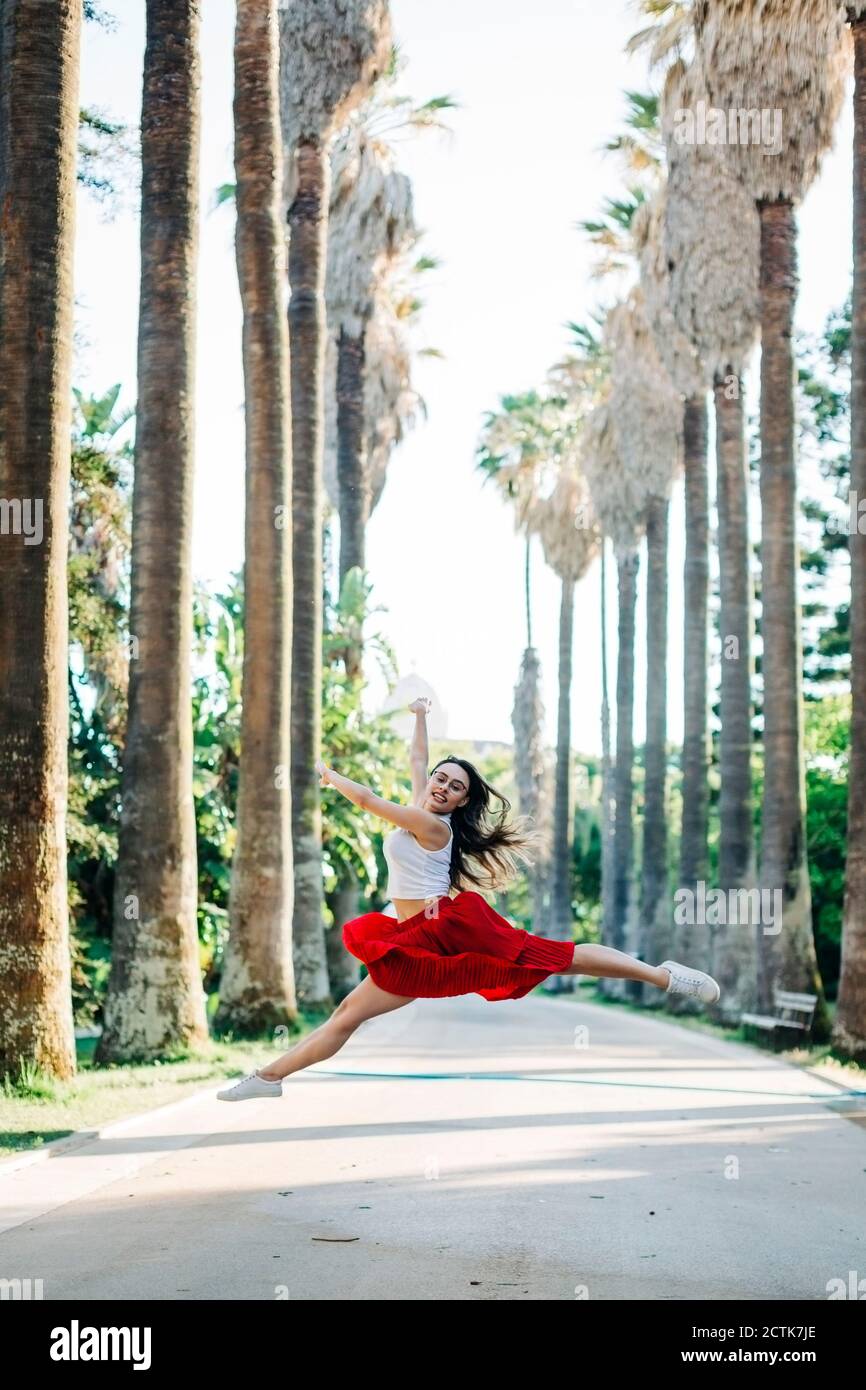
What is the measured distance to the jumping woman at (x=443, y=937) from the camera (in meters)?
7.53

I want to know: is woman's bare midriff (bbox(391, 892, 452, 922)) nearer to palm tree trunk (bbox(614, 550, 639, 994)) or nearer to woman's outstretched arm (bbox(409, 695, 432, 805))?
woman's outstretched arm (bbox(409, 695, 432, 805))

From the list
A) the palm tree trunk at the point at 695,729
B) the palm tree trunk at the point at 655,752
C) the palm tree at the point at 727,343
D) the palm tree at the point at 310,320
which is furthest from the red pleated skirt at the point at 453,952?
the palm tree trunk at the point at 655,752

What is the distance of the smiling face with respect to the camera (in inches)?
302

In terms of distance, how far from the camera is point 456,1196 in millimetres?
10375

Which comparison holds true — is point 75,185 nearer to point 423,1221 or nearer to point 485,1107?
point 485,1107

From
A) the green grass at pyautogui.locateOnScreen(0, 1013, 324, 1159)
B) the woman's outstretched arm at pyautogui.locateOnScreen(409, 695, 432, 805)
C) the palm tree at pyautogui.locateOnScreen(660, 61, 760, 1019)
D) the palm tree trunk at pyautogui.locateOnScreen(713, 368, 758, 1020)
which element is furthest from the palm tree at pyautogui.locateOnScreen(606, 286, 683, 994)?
the woman's outstretched arm at pyautogui.locateOnScreen(409, 695, 432, 805)

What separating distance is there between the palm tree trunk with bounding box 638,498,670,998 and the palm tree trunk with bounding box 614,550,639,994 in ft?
16.5

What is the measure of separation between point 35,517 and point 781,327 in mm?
15445

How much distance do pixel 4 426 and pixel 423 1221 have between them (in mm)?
7760

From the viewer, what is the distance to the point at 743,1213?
1006cm

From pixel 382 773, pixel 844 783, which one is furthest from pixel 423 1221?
pixel 844 783

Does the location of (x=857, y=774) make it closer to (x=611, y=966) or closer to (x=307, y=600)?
(x=307, y=600)

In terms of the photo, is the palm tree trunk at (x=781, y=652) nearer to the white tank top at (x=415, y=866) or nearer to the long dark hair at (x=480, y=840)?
the long dark hair at (x=480, y=840)

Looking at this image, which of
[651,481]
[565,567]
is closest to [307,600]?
[651,481]
